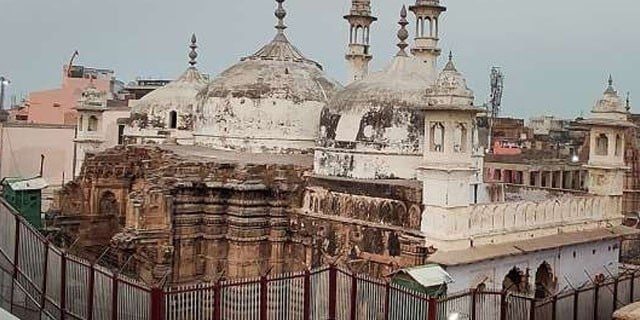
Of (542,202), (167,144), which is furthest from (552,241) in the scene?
(167,144)

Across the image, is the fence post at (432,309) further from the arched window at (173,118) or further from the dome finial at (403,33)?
the arched window at (173,118)

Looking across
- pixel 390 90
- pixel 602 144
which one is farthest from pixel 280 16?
pixel 602 144

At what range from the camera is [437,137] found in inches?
517

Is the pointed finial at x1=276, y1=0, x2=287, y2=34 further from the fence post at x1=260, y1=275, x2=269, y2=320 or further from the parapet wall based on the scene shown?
the fence post at x1=260, y1=275, x2=269, y2=320

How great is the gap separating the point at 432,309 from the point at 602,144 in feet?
30.0

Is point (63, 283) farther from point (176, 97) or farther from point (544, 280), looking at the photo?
point (176, 97)

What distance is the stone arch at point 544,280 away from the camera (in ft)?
48.2

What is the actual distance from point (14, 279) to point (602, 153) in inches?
486

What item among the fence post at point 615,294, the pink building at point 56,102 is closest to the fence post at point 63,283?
the fence post at point 615,294

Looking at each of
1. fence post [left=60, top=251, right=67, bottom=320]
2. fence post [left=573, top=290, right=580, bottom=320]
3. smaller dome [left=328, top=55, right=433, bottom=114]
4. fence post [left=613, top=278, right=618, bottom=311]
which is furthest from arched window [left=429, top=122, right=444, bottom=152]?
fence post [left=60, top=251, right=67, bottom=320]

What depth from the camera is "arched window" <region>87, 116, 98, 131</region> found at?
25391 mm

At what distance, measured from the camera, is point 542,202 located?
14.8m

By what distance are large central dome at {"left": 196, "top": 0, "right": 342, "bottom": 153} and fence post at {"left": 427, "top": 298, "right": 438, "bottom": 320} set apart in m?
9.00

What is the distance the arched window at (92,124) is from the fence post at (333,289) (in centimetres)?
1702
